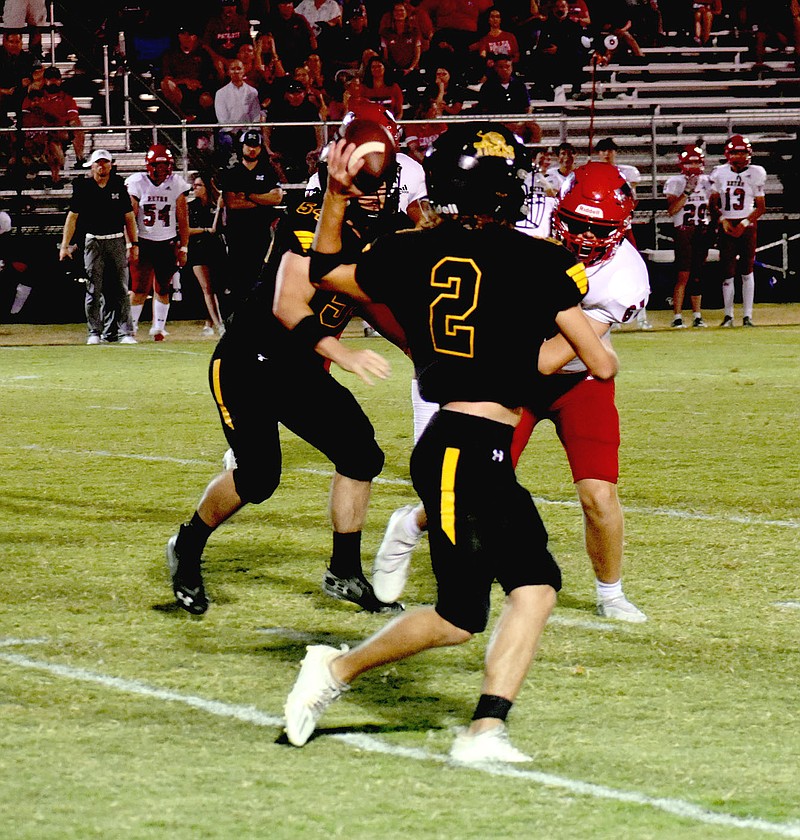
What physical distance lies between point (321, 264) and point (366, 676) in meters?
1.32

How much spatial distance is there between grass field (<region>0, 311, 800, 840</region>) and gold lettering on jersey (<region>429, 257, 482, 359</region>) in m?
1.03

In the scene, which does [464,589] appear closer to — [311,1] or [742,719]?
[742,719]

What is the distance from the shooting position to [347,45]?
72.3ft

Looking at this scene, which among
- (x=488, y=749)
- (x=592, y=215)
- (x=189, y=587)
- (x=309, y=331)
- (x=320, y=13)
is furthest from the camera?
(x=320, y=13)

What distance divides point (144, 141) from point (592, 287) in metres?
15.8

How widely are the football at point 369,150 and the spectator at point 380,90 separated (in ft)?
52.6

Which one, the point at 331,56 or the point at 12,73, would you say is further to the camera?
the point at 331,56

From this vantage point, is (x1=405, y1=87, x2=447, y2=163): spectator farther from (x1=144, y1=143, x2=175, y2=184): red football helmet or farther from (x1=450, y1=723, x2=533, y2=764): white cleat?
(x1=450, y1=723, x2=533, y2=764): white cleat

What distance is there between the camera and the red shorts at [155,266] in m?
17.0

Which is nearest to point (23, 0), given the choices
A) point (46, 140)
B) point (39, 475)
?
point (46, 140)

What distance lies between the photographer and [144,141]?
20125mm

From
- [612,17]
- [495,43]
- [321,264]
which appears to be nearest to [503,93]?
[495,43]

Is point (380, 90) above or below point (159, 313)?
above

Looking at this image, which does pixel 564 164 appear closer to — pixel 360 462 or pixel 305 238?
pixel 360 462
